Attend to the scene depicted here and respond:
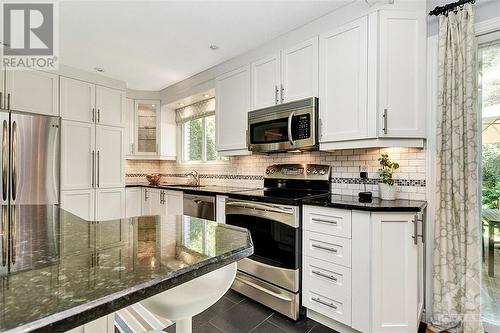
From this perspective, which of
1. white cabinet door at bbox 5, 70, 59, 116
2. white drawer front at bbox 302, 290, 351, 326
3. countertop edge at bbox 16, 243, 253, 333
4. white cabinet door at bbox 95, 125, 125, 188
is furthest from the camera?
white cabinet door at bbox 95, 125, 125, 188

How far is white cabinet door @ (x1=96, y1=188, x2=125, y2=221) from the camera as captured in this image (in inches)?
143

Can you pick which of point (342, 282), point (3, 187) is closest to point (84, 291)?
point (342, 282)

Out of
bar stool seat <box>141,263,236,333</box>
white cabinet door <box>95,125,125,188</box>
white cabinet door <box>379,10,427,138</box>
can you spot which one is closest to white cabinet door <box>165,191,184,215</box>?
white cabinet door <box>95,125,125,188</box>

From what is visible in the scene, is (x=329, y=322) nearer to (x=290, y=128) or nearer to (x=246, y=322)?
(x=246, y=322)

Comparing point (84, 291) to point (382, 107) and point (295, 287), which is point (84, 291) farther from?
point (382, 107)

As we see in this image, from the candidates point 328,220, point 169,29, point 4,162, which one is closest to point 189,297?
point 328,220

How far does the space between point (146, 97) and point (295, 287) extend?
380 centimetres

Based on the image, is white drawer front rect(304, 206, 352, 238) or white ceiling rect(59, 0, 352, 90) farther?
white ceiling rect(59, 0, 352, 90)

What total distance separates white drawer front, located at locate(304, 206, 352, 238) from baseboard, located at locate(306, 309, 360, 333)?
0.67 metres

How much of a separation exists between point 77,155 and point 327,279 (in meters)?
3.29

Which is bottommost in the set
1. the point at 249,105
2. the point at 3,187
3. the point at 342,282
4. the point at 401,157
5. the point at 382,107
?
the point at 342,282

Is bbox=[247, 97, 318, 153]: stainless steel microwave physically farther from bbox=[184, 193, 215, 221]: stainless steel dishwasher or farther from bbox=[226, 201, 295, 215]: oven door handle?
bbox=[184, 193, 215, 221]: stainless steel dishwasher

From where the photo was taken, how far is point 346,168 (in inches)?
97.7

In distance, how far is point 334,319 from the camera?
1.95m
